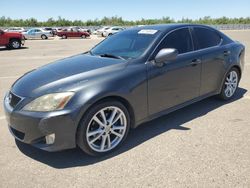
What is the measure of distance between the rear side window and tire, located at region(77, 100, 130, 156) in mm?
2101

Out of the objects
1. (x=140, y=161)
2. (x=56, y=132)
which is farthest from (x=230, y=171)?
(x=56, y=132)

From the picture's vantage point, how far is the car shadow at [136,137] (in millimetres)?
3635

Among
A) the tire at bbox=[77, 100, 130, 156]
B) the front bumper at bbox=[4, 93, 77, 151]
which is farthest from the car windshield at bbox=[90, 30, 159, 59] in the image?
the front bumper at bbox=[4, 93, 77, 151]

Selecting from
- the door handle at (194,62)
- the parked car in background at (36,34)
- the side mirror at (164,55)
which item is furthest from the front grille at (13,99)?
the parked car in background at (36,34)

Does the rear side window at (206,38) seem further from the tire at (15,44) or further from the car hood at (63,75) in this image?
the tire at (15,44)

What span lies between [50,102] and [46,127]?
29 centimetres

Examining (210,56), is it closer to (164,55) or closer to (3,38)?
(164,55)

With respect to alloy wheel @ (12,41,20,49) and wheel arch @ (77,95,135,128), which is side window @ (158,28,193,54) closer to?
wheel arch @ (77,95,135,128)

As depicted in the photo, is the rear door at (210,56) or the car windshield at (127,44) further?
the rear door at (210,56)

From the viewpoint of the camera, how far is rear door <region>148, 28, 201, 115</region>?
13.5 ft

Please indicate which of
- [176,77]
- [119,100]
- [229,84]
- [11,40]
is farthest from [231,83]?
[11,40]

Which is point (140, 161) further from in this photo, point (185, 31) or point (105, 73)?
point (185, 31)

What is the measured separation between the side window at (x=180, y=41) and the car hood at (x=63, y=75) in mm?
856

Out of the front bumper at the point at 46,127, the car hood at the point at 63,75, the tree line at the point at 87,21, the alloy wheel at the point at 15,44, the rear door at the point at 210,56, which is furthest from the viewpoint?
the tree line at the point at 87,21
